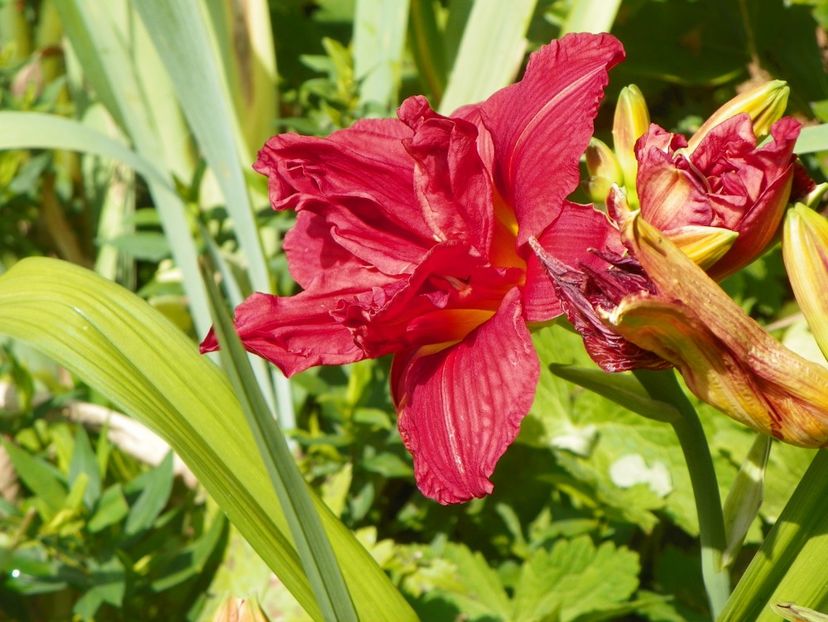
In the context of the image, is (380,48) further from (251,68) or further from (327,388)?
(327,388)

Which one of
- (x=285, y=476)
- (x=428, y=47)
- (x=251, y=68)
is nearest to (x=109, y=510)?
(x=285, y=476)

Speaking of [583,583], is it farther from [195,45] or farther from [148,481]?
[195,45]

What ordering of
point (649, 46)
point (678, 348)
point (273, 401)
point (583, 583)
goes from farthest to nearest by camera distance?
point (649, 46) < point (273, 401) < point (583, 583) < point (678, 348)

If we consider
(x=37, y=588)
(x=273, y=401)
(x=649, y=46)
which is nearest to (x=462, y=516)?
(x=273, y=401)

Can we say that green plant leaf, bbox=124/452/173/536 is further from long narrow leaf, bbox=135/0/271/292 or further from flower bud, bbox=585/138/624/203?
flower bud, bbox=585/138/624/203

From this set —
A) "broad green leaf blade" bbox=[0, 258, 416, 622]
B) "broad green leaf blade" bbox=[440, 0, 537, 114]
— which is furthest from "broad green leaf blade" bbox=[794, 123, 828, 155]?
"broad green leaf blade" bbox=[440, 0, 537, 114]

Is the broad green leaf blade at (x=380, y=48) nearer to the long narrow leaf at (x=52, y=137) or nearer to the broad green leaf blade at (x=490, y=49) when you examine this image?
the broad green leaf blade at (x=490, y=49)

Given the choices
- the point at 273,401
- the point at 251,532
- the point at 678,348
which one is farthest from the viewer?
the point at 273,401
